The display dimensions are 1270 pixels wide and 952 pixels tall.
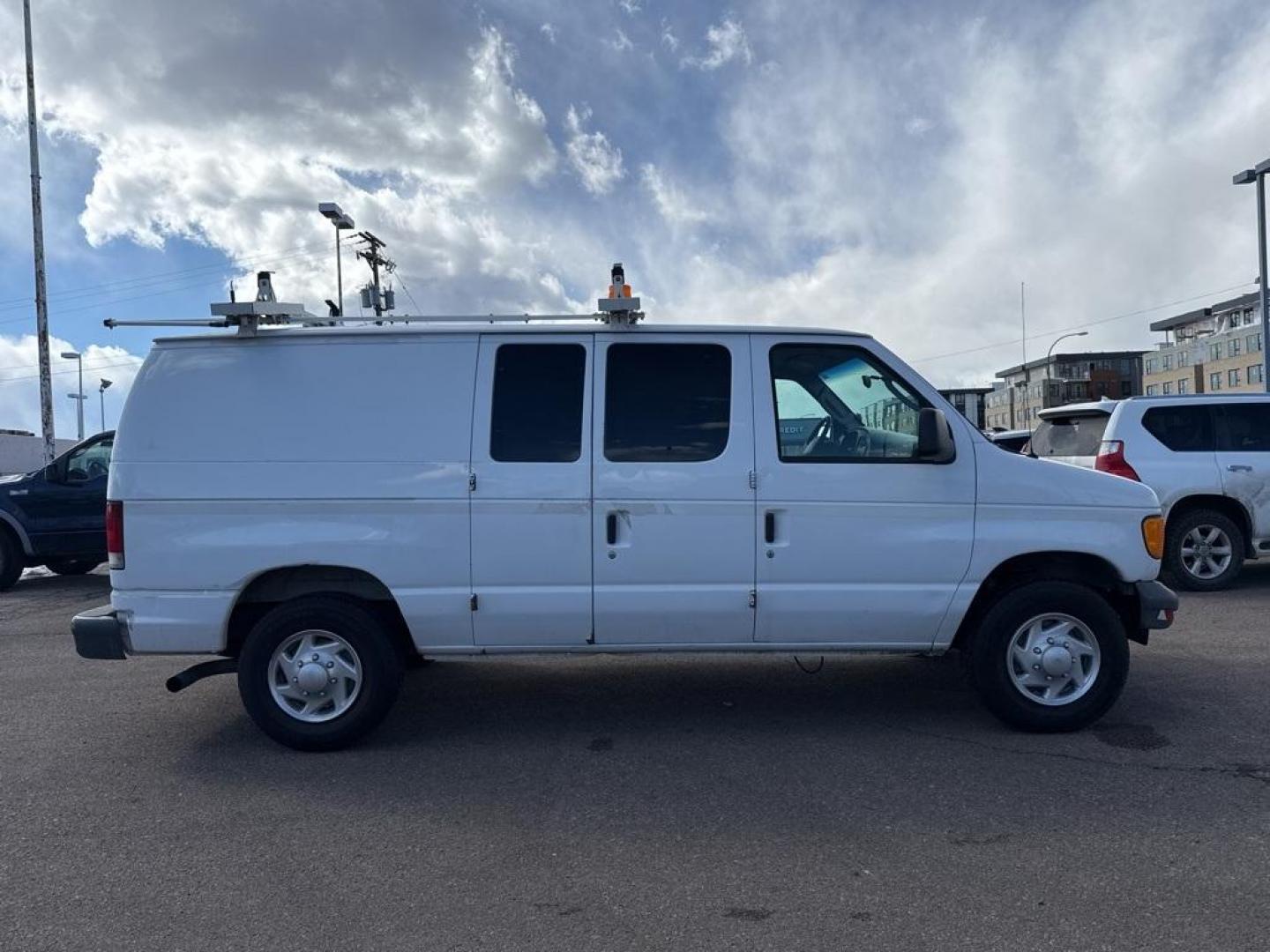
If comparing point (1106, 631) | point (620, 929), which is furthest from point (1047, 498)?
point (620, 929)

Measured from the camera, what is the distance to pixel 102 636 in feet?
15.9

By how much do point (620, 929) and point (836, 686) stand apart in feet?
10.5

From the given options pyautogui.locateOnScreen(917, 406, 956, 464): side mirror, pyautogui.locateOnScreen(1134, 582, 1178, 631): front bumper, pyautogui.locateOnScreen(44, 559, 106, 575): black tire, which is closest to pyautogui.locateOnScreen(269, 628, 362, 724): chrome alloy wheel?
pyautogui.locateOnScreen(917, 406, 956, 464): side mirror

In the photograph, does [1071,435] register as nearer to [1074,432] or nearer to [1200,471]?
[1074,432]

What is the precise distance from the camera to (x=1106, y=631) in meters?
4.90

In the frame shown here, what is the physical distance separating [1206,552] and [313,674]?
8.60 m

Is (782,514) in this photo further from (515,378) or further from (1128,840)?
(1128,840)

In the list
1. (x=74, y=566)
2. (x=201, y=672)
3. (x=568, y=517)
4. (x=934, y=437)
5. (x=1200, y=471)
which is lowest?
(x=74, y=566)

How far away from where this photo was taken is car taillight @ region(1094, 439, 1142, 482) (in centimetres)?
912

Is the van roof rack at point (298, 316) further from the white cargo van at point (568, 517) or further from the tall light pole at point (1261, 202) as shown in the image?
the tall light pole at point (1261, 202)

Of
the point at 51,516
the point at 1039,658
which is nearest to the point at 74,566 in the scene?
the point at 51,516

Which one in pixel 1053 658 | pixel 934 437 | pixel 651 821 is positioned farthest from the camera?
pixel 1053 658

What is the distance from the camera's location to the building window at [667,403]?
16.0 ft

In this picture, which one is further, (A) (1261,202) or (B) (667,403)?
(A) (1261,202)
